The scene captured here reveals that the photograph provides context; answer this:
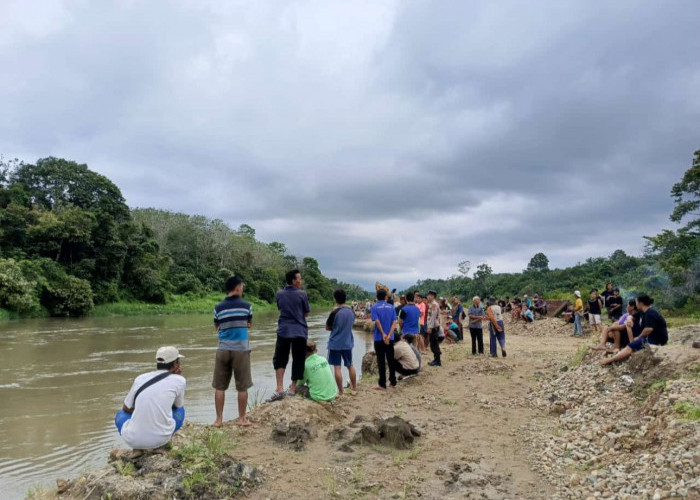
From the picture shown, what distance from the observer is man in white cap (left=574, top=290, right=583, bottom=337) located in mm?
17234

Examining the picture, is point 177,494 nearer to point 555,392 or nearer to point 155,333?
point 555,392

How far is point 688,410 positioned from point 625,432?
0.68 meters

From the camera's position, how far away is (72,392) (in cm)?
1015

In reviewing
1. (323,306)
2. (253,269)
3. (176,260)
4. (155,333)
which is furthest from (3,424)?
(323,306)

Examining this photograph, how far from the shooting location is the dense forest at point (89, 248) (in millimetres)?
32469

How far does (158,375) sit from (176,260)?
55.8 meters

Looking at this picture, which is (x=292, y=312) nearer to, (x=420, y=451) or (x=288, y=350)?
(x=288, y=350)

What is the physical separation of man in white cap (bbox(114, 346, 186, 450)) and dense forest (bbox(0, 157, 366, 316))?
29705 millimetres

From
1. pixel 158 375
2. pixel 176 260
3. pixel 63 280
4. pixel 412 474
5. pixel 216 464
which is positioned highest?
pixel 176 260

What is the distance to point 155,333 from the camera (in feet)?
78.5

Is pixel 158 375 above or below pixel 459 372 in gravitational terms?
above

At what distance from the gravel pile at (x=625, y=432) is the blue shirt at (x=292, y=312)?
3.30m

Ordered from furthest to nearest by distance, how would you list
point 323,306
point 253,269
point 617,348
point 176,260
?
point 323,306 < point 253,269 < point 176,260 < point 617,348

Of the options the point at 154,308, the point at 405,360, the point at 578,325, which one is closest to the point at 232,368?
the point at 405,360
